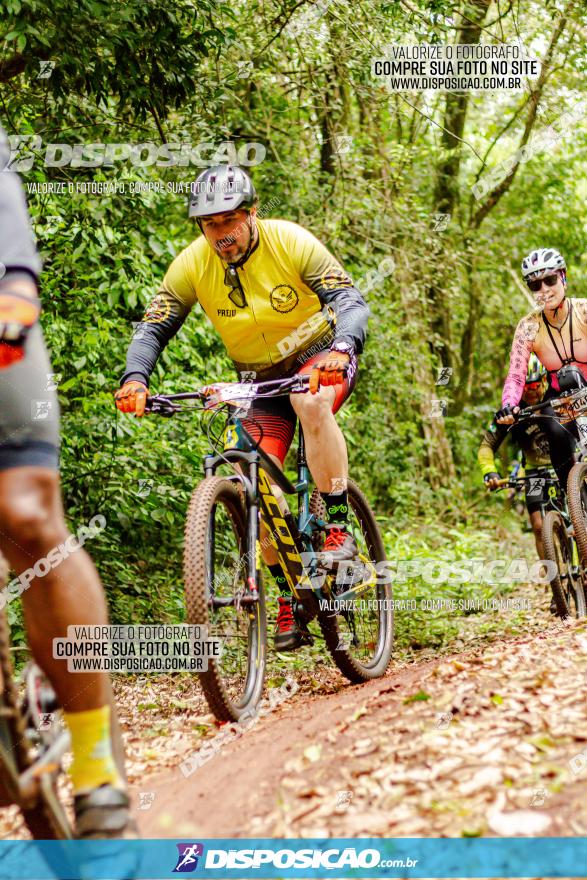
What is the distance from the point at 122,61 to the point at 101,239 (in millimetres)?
1292

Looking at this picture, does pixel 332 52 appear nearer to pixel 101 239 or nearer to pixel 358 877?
pixel 101 239

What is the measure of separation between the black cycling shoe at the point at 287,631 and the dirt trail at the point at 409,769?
54 centimetres

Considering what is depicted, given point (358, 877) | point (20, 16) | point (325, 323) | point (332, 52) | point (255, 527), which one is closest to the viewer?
Result: point (358, 877)

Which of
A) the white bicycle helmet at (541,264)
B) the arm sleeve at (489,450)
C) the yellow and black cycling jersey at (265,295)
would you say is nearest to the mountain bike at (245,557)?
the yellow and black cycling jersey at (265,295)

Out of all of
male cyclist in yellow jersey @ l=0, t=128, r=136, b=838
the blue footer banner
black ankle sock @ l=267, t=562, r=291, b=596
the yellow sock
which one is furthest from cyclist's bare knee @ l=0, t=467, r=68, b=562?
black ankle sock @ l=267, t=562, r=291, b=596

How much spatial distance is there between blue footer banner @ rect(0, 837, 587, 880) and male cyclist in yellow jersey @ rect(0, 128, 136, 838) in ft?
0.28

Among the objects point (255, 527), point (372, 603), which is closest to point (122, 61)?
point (255, 527)

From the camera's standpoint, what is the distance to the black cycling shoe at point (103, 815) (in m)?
2.46

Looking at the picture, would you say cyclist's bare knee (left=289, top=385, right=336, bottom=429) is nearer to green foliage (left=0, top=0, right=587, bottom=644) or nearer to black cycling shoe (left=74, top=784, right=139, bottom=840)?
green foliage (left=0, top=0, right=587, bottom=644)

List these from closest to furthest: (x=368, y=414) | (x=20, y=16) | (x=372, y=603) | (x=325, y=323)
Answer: (x=325, y=323) < (x=20, y=16) < (x=372, y=603) < (x=368, y=414)

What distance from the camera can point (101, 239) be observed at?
677 cm

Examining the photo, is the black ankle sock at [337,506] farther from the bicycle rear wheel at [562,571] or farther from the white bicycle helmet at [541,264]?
the white bicycle helmet at [541,264]

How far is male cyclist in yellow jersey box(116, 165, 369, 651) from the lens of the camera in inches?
183

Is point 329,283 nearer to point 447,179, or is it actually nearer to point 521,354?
point 521,354
